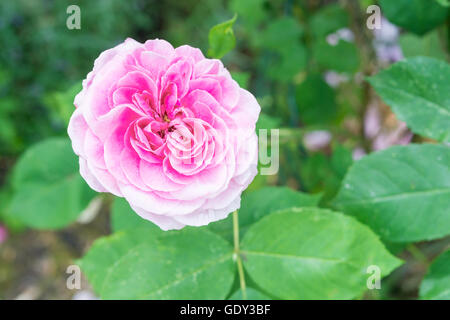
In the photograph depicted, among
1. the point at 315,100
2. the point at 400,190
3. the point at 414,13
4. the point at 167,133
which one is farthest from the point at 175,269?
the point at 315,100

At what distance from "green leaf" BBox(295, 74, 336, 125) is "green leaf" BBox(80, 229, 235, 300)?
0.56 meters

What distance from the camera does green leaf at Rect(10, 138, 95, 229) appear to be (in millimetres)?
830

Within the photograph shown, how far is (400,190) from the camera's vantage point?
0.61 metres

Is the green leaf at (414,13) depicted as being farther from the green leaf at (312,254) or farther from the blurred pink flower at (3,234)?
the blurred pink flower at (3,234)

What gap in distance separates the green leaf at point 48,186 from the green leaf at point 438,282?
22.7 inches

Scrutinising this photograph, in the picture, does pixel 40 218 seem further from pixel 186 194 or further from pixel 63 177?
pixel 186 194

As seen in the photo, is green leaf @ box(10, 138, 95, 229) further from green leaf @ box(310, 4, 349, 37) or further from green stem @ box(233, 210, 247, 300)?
green leaf @ box(310, 4, 349, 37)

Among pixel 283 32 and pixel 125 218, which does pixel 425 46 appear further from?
pixel 125 218

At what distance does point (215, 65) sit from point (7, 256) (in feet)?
5.41

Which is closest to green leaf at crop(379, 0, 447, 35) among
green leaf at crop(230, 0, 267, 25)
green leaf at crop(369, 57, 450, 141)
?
green leaf at crop(369, 57, 450, 141)

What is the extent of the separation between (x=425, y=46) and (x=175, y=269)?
0.64 m

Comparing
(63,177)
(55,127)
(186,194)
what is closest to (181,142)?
(186,194)

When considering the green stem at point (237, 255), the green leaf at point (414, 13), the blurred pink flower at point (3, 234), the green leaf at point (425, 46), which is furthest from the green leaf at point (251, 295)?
the blurred pink flower at point (3, 234)
